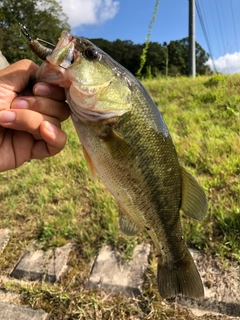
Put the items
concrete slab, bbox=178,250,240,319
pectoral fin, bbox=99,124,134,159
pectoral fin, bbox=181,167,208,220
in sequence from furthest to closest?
concrete slab, bbox=178,250,240,319
pectoral fin, bbox=181,167,208,220
pectoral fin, bbox=99,124,134,159

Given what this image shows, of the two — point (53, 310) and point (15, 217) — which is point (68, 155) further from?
point (53, 310)

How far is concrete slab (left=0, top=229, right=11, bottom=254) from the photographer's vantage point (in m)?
2.95

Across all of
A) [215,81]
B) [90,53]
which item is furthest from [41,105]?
[215,81]

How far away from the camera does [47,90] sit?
152cm

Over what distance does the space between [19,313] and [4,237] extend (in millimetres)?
878

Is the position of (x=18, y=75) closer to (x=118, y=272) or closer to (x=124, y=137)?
(x=124, y=137)

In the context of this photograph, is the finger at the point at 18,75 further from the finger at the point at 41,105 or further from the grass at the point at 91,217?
the grass at the point at 91,217

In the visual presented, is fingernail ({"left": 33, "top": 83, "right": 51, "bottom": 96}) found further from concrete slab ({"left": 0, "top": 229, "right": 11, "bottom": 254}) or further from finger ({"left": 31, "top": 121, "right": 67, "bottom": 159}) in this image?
concrete slab ({"left": 0, "top": 229, "right": 11, "bottom": 254})

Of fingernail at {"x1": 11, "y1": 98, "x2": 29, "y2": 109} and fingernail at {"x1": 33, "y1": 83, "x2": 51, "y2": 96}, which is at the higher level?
fingernail at {"x1": 33, "y1": 83, "x2": 51, "y2": 96}

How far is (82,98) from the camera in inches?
56.3

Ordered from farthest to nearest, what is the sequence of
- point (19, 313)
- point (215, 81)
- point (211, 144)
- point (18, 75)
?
point (215, 81) → point (211, 144) → point (19, 313) → point (18, 75)

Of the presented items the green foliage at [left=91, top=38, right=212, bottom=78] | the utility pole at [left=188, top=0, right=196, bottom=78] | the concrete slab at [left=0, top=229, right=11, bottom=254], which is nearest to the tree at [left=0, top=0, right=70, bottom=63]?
the green foliage at [left=91, top=38, right=212, bottom=78]

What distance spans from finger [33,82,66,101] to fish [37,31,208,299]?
36 mm

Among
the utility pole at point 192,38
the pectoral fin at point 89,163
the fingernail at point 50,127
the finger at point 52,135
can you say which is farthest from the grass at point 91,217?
the utility pole at point 192,38
